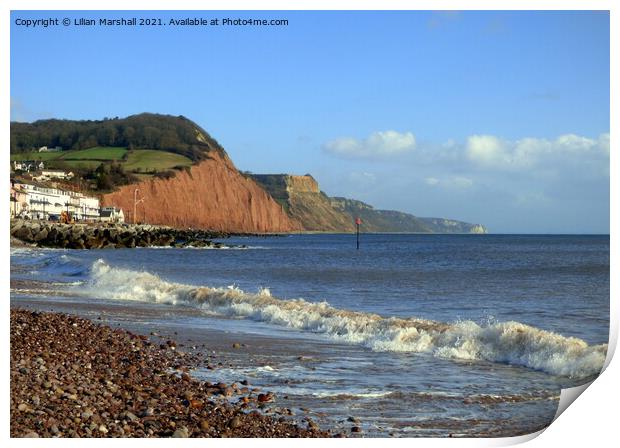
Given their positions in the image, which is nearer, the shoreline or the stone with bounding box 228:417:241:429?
the shoreline

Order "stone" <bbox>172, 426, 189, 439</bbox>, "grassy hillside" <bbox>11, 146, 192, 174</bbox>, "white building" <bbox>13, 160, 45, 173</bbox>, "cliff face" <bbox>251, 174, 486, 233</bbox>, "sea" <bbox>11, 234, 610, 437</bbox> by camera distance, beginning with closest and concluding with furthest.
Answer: "stone" <bbox>172, 426, 189, 439</bbox>, "sea" <bbox>11, 234, 610, 437</bbox>, "white building" <bbox>13, 160, 45, 173</bbox>, "grassy hillside" <bbox>11, 146, 192, 174</bbox>, "cliff face" <bbox>251, 174, 486, 233</bbox>

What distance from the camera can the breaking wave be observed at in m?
7.39

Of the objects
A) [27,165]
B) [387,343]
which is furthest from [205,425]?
[27,165]

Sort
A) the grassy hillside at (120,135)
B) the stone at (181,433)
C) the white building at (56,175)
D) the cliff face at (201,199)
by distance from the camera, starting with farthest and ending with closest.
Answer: the cliff face at (201,199) → the white building at (56,175) → the grassy hillside at (120,135) → the stone at (181,433)

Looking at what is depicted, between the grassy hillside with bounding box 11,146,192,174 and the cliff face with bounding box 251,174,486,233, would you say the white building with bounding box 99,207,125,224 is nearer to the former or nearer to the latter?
the grassy hillside with bounding box 11,146,192,174

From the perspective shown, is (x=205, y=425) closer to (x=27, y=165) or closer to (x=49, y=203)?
(x=27, y=165)

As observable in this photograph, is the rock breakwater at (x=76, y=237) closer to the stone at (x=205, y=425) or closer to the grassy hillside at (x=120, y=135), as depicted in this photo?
the grassy hillside at (x=120, y=135)

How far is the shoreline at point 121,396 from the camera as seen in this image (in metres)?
4.54

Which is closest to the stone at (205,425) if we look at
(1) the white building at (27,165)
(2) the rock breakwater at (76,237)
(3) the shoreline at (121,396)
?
(3) the shoreline at (121,396)

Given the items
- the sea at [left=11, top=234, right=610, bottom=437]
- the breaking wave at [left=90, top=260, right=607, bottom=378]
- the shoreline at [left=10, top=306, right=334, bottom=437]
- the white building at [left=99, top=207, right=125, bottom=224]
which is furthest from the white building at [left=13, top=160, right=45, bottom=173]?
the shoreline at [left=10, top=306, right=334, bottom=437]

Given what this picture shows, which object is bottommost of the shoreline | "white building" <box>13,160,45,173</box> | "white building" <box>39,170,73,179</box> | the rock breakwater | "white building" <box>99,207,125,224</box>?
the shoreline

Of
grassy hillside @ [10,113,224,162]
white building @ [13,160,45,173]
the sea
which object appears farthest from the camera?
white building @ [13,160,45,173]

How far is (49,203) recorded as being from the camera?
48.9 meters

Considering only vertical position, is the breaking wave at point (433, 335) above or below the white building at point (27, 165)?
below
